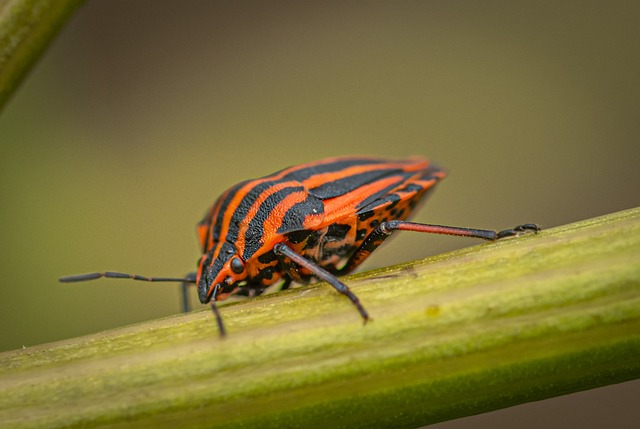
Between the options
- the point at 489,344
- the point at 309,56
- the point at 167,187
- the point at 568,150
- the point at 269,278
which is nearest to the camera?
the point at 489,344

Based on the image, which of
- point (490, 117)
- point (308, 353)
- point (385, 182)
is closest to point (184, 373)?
point (308, 353)

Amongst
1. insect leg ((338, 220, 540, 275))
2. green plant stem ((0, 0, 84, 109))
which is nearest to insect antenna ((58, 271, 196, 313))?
insect leg ((338, 220, 540, 275))

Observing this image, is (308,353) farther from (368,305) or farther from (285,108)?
(285,108)

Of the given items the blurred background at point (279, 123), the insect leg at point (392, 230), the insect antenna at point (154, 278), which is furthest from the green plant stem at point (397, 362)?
the blurred background at point (279, 123)

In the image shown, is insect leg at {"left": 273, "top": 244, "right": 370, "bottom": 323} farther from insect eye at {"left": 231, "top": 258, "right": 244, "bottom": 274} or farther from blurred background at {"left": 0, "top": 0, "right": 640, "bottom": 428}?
blurred background at {"left": 0, "top": 0, "right": 640, "bottom": 428}

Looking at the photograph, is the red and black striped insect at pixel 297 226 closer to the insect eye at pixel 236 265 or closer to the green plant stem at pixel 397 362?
the insect eye at pixel 236 265

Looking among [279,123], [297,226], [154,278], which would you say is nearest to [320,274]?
[297,226]
